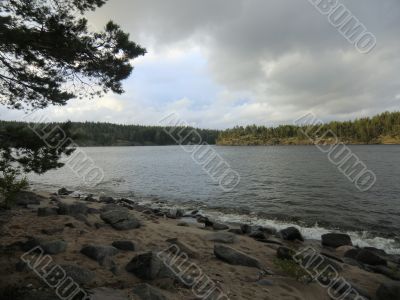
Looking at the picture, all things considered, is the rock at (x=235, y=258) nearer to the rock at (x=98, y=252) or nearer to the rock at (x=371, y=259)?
the rock at (x=98, y=252)

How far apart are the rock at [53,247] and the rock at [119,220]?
384 centimetres

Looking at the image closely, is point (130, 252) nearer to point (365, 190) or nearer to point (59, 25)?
point (59, 25)

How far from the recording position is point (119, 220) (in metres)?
13.9

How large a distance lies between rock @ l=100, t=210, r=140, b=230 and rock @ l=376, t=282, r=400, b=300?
9.94m

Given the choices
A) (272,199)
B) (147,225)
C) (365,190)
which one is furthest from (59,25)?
(365,190)

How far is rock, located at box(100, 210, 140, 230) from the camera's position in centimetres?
1341

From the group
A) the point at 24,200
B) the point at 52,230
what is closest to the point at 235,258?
the point at 52,230

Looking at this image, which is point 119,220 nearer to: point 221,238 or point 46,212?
point 46,212

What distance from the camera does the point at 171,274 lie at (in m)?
8.12

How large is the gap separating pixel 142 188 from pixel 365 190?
25.9 meters

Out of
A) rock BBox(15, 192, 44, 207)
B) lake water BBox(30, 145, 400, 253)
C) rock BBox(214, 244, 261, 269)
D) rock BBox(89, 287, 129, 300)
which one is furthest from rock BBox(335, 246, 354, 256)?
rock BBox(15, 192, 44, 207)

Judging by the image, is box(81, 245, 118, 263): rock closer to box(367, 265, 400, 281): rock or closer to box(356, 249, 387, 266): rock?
box(367, 265, 400, 281): rock

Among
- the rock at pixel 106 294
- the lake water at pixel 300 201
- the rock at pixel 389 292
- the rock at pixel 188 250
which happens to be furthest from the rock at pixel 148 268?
the lake water at pixel 300 201

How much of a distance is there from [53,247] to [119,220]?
4842 millimetres
